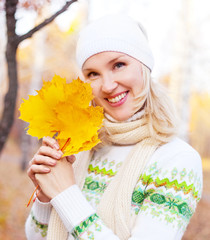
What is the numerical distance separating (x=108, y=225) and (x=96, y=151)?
0.46 metres

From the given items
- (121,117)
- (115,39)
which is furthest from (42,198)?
(115,39)

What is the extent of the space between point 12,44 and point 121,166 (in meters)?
1.22

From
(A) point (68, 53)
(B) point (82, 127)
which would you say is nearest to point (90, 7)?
(B) point (82, 127)

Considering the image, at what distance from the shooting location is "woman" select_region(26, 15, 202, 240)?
3.67 feet

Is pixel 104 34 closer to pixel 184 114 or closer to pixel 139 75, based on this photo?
pixel 139 75

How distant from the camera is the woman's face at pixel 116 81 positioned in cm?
135

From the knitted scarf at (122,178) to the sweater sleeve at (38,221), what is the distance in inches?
3.8

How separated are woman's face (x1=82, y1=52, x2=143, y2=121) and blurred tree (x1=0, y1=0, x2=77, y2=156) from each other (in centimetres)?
41

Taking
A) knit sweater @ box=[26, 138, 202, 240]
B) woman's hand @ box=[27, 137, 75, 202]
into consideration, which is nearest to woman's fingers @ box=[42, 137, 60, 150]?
woman's hand @ box=[27, 137, 75, 202]

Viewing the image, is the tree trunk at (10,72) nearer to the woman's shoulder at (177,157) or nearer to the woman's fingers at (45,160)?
the woman's fingers at (45,160)

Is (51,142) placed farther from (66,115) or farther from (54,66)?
(54,66)

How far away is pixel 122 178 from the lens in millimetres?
→ 1274

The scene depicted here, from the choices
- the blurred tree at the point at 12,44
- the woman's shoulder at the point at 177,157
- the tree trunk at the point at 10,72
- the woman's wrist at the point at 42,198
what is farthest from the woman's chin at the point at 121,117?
the tree trunk at the point at 10,72

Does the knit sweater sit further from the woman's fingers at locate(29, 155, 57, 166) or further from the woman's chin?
the woman's chin
